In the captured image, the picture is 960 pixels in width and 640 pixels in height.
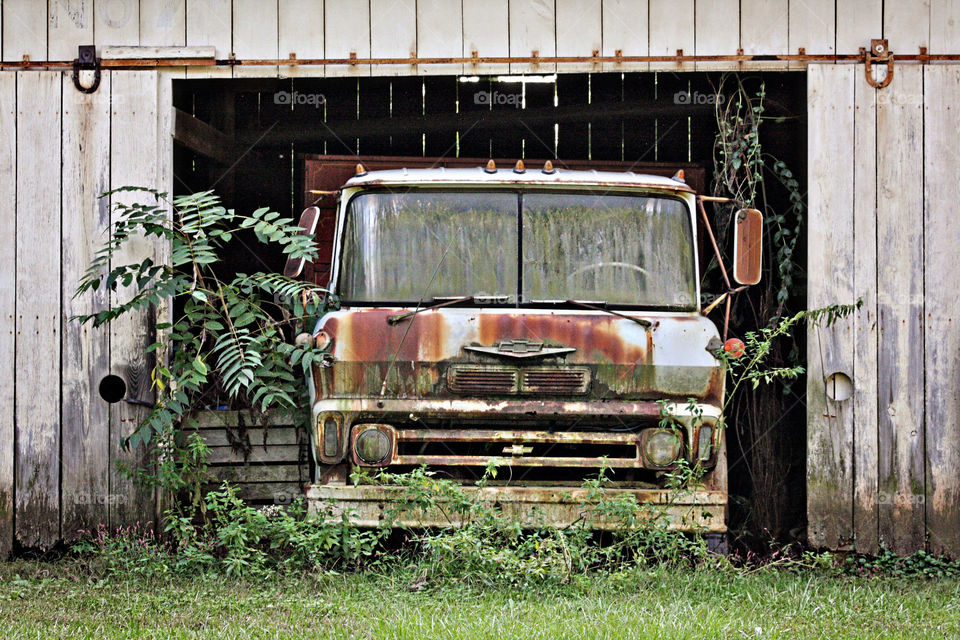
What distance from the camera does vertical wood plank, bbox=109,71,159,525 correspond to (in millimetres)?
6996

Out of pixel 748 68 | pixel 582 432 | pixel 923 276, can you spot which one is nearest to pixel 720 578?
pixel 582 432

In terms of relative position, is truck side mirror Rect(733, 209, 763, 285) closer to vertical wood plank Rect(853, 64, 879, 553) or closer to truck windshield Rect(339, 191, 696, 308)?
truck windshield Rect(339, 191, 696, 308)

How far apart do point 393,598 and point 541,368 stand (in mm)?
1420

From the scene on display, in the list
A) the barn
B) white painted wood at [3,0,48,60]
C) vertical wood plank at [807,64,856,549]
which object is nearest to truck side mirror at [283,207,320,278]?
the barn

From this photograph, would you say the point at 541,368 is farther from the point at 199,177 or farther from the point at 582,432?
the point at 199,177

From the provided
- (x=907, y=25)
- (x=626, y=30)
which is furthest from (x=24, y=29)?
(x=907, y=25)

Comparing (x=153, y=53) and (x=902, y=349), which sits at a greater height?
(x=153, y=53)

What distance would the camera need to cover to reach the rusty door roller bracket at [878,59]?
6969 millimetres

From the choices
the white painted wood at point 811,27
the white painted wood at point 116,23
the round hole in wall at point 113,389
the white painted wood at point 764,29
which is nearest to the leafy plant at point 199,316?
the round hole in wall at point 113,389

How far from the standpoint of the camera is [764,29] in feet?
23.2

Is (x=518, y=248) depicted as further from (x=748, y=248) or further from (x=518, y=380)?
(x=748, y=248)

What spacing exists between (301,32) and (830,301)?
3.66 m

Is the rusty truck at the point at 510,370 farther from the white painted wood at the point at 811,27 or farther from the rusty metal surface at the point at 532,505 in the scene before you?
the white painted wood at the point at 811,27

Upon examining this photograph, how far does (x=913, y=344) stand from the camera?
6.93m
